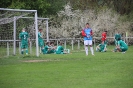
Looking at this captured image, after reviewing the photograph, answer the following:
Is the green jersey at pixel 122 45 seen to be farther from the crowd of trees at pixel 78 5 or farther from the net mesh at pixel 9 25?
the crowd of trees at pixel 78 5

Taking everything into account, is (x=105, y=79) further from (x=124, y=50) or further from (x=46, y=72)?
(x=124, y=50)

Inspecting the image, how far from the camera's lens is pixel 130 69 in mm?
18828

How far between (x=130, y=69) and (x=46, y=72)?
10.3 ft

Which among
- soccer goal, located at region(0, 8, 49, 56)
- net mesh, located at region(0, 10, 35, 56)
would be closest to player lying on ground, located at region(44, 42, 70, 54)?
soccer goal, located at region(0, 8, 49, 56)

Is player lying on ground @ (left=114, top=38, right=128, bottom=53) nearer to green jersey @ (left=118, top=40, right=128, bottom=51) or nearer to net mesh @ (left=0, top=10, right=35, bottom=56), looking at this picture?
green jersey @ (left=118, top=40, right=128, bottom=51)

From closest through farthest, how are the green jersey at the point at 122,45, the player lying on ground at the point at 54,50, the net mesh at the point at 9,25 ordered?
the net mesh at the point at 9,25, the green jersey at the point at 122,45, the player lying on ground at the point at 54,50

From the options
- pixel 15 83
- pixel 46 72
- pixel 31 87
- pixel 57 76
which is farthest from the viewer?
pixel 46 72

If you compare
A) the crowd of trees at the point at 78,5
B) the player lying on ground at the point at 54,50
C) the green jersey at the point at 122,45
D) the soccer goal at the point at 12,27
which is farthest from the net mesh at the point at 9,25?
the crowd of trees at the point at 78,5

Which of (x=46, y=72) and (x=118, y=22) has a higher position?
(x=118, y=22)

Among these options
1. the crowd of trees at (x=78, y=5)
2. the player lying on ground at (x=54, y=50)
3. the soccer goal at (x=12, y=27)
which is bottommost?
the player lying on ground at (x=54, y=50)

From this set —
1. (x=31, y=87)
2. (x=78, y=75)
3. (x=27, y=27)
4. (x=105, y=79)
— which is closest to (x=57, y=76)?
(x=78, y=75)

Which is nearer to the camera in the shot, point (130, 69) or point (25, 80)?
point (25, 80)

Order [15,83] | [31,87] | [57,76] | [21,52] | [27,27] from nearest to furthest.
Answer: [31,87] → [15,83] → [57,76] → [21,52] → [27,27]

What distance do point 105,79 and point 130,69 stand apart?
3.57m
